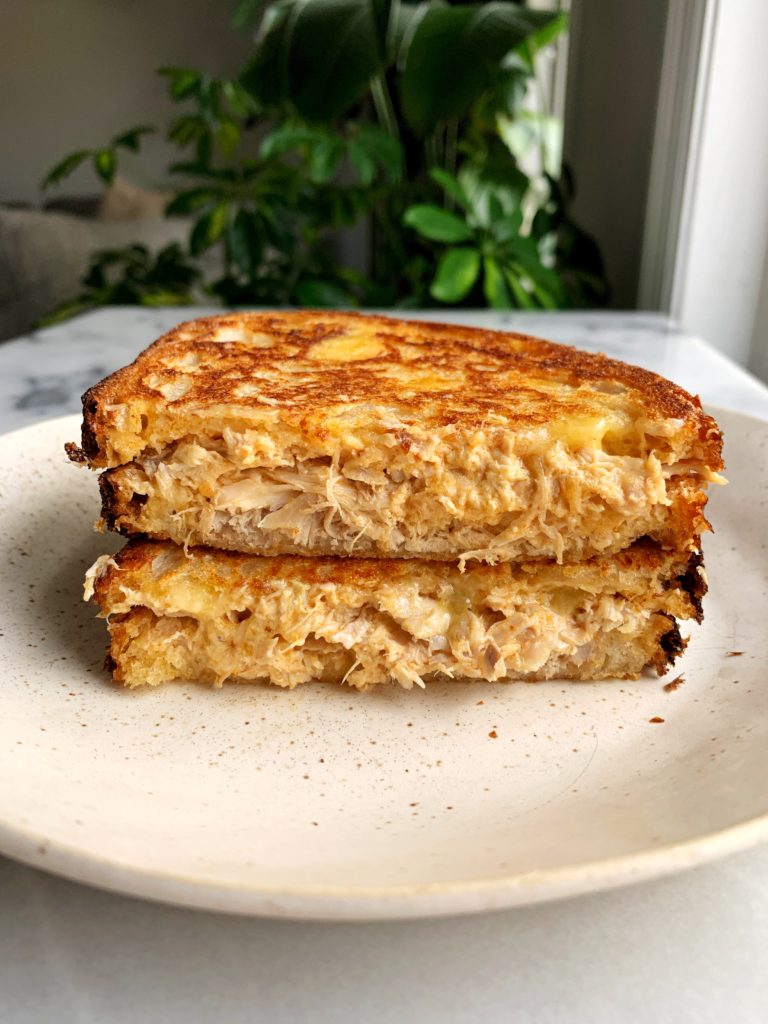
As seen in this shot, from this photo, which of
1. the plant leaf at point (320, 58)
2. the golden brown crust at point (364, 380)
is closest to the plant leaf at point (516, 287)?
the plant leaf at point (320, 58)

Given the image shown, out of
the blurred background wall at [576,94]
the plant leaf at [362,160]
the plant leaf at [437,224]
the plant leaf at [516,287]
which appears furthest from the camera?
the plant leaf at [516,287]

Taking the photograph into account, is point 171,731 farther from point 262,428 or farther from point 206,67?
point 206,67

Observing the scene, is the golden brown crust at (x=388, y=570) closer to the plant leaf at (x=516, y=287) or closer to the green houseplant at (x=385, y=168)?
the green houseplant at (x=385, y=168)

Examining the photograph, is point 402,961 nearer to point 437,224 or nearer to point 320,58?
point 437,224

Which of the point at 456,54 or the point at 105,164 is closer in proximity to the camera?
the point at 456,54

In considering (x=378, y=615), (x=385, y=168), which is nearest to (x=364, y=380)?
(x=378, y=615)

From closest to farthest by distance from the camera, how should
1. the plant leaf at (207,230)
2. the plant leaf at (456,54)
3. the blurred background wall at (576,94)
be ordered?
the blurred background wall at (576,94), the plant leaf at (456,54), the plant leaf at (207,230)
